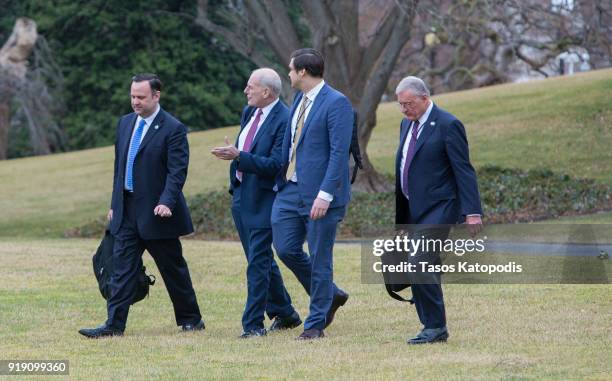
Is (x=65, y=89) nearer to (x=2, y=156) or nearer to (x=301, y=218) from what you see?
(x=2, y=156)

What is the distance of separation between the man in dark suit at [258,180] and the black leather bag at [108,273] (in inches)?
35.0

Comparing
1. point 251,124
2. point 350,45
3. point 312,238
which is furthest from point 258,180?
point 350,45

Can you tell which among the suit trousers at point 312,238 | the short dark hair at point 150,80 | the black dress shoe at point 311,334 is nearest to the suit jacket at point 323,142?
the suit trousers at point 312,238

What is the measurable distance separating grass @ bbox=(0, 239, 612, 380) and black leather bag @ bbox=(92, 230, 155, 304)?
0.36 m

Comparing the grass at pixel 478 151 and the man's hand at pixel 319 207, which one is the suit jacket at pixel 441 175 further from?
the grass at pixel 478 151

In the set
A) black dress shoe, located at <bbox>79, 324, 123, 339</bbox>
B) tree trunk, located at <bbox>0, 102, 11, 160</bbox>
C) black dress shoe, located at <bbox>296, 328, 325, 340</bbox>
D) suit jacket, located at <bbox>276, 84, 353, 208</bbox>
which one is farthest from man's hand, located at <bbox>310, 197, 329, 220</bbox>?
tree trunk, located at <bbox>0, 102, 11, 160</bbox>

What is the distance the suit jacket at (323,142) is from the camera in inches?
356

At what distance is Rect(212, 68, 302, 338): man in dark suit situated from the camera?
956cm

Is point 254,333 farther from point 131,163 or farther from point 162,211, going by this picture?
point 131,163

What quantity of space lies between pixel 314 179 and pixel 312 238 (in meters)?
0.44

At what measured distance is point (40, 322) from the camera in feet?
35.0

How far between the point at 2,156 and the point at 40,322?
33783mm

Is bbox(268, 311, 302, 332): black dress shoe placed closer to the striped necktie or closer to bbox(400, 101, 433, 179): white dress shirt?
the striped necktie

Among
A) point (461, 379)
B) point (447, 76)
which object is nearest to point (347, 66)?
point (461, 379)
